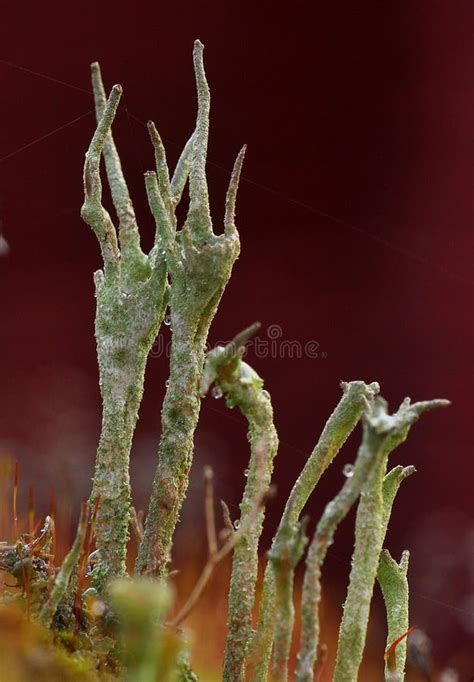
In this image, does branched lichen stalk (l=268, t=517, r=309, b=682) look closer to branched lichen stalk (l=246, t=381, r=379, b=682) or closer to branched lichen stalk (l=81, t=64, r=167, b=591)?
branched lichen stalk (l=246, t=381, r=379, b=682)

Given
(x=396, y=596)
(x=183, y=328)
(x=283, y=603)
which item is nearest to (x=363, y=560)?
(x=283, y=603)

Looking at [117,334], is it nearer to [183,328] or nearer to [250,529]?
[183,328]

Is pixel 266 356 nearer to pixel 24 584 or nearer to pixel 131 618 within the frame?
pixel 24 584

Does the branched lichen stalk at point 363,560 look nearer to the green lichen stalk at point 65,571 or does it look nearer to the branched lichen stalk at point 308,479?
the branched lichen stalk at point 308,479

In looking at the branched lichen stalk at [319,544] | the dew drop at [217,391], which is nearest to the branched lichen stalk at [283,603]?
the branched lichen stalk at [319,544]

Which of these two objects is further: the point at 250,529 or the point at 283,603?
the point at 250,529

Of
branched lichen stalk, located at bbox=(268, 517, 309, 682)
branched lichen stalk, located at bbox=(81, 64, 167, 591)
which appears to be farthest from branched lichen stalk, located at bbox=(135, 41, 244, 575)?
branched lichen stalk, located at bbox=(268, 517, 309, 682)
